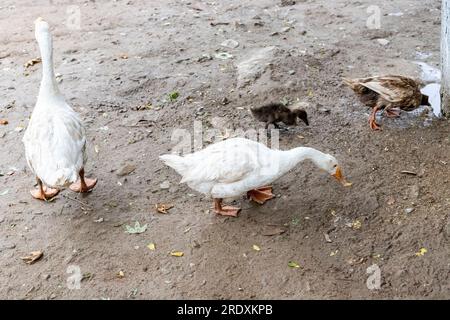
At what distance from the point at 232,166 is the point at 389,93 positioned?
2467mm

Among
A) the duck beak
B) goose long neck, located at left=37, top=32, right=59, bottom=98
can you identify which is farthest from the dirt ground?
goose long neck, located at left=37, top=32, right=59, bottom=98

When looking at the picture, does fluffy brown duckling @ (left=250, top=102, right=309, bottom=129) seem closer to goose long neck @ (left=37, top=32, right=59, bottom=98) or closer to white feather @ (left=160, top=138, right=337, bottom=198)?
white feather @ (left=160, top=138, right=337, bottom=198)

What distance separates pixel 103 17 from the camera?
979cm

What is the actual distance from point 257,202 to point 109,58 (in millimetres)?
4239

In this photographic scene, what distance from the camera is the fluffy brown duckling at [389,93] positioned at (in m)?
6.14

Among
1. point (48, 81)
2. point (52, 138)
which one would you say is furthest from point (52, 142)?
point (48, 81)

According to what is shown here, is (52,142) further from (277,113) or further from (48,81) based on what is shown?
(277,113)

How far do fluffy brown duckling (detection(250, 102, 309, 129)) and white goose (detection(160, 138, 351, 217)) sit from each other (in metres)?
1.17

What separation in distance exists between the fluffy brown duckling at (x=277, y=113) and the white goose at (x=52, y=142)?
203 cm

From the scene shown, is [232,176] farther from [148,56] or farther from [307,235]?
[148,56]

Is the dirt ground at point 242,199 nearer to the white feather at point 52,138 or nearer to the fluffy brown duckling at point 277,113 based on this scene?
the fluffy brown duckling at point 277,113

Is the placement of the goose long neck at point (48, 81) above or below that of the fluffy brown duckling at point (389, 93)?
above

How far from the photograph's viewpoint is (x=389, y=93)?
6.15 m

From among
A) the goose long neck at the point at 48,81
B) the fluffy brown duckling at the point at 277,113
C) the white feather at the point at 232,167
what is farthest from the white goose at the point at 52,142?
the fluffy brown duckling at the point at 277,113
